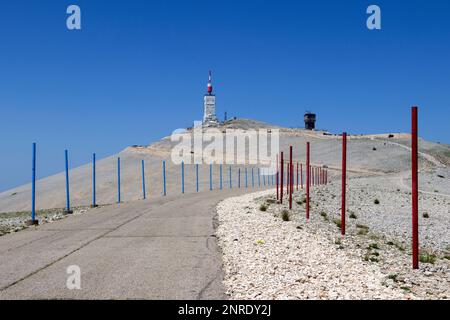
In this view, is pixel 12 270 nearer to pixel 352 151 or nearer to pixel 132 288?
pixel 132 288

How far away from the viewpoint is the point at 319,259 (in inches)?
439

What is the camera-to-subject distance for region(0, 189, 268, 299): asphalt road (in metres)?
8.48

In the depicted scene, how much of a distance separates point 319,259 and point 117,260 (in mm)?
4080

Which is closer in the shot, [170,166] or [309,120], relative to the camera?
[170,166]

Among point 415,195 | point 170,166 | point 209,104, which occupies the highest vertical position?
point 209,104

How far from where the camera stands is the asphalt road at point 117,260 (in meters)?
8.48

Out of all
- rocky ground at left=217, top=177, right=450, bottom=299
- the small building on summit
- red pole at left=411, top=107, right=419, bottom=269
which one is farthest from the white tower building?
red pole at left=411, top=107, right=419, bottom=269

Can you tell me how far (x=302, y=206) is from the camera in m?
25.1

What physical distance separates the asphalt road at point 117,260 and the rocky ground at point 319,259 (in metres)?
0.54

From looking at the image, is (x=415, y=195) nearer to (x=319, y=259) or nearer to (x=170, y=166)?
(x=319, y=259)

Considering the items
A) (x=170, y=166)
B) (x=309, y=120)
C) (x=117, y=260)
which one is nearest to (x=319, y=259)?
(x=117, y=260)

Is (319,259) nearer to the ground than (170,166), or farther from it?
farther from it

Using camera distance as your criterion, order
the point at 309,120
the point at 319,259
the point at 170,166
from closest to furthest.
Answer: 1. the point at 319,259
2. the point at 170,166
3. the point at 309,120

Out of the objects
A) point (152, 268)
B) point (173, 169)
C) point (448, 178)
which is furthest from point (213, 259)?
point (173, 169)
